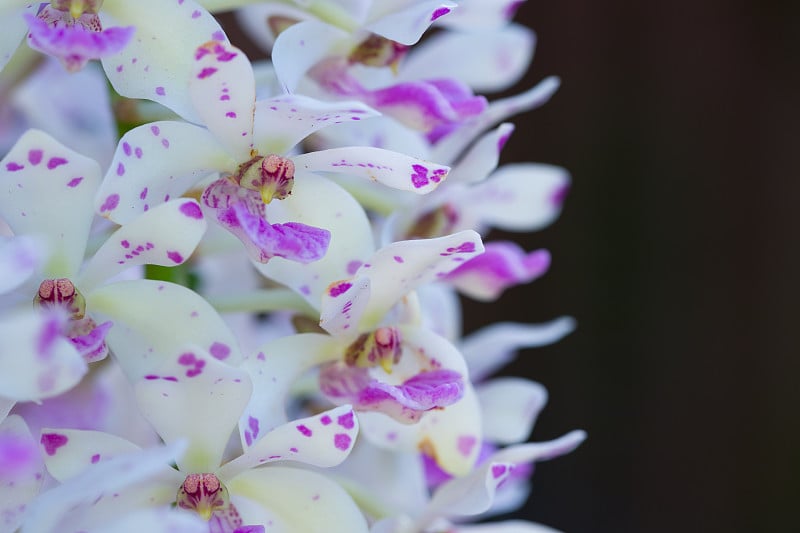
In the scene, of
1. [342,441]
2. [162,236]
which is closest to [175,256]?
[162,236]

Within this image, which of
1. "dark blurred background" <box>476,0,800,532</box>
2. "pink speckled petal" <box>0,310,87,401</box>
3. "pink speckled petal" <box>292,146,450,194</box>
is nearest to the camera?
"pink speckled petal" <box>0,310,87,401</box>

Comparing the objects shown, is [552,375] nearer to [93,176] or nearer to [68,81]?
[68,81]

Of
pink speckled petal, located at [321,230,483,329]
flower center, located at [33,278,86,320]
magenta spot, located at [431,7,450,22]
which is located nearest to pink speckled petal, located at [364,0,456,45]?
magenta spot, located at [431,7,450,22]

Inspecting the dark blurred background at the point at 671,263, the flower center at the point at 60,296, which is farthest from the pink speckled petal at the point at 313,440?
the dark blurred background at the point at 671,263

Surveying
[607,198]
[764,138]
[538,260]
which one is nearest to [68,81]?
[538,260]

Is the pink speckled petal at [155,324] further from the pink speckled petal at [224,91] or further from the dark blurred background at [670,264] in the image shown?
the dark blurred background at [670,264]

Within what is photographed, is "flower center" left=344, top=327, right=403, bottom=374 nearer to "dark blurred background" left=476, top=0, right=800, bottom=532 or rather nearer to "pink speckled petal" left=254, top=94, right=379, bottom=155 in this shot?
"pink speckled petal" left=254, top=94, right=379, bottom=155

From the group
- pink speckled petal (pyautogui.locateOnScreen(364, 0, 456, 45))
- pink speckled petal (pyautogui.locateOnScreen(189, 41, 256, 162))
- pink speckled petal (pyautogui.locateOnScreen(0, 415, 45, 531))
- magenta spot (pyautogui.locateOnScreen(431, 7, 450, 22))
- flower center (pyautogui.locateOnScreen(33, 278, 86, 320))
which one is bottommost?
pink speckled petal (pyautogui.locateOnScreen(0, 415, 45, 531))
